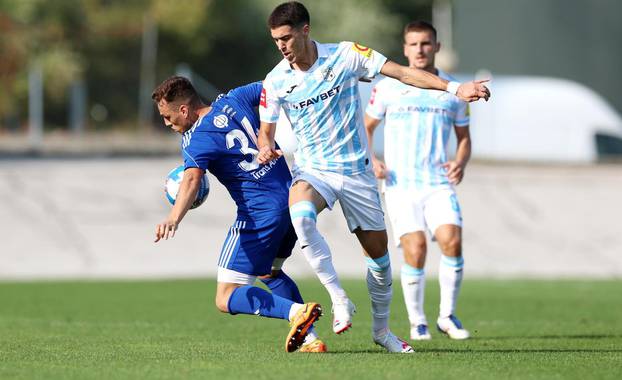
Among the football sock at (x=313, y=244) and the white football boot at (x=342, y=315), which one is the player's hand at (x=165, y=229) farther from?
the white football boot at (x=342, y=315)

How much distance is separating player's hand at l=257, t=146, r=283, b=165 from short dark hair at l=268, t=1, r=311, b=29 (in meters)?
0.80

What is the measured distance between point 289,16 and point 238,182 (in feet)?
3.97

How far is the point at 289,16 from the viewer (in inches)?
325

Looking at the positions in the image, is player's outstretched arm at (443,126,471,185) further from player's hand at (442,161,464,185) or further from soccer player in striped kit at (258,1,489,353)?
soccer player in striped kit at (258,1,489,353)

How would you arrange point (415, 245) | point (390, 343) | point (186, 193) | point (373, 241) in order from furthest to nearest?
point (415, 245), point (390, 343), point (373, 241), point (186, 193)

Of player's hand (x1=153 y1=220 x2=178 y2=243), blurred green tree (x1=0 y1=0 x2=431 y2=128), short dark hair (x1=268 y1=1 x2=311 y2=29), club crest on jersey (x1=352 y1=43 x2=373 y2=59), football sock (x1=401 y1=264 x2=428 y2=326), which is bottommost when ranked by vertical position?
football sock (x1=401 y1=264 x2=428 y2=326)

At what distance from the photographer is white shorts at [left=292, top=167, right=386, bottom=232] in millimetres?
8531

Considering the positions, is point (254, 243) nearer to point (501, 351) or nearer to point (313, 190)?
point (313, 190)

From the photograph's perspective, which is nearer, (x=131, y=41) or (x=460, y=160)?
(x=460, y=160)

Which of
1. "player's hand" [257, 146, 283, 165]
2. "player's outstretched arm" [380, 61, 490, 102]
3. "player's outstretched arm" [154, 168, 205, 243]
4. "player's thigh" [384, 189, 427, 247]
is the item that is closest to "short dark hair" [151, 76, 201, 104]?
"player's outstretched arm" [154, 168, 205, 243]

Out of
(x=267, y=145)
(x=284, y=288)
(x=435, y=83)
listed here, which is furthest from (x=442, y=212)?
(x=267, y=145)

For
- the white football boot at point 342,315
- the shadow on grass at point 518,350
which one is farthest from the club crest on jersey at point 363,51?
the shadow on grass at point 518,350

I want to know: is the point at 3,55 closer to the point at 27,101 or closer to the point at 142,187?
the point at 27,101

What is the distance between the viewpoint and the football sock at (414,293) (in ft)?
34.2
